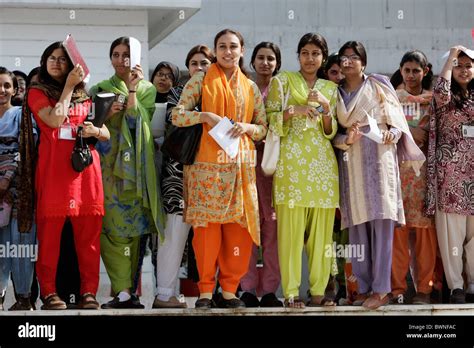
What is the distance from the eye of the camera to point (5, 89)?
8516 millimetres

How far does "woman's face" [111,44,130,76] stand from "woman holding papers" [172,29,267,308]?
52 cm

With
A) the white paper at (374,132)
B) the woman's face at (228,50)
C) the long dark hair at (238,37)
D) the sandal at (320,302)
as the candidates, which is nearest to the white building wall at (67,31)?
the long dark hair at (238,37)

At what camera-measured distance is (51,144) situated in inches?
324

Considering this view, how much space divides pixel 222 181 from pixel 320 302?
1.15 meters

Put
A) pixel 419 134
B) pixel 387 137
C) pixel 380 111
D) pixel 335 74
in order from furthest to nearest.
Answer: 1. pixel 335 74
2. pixel 419 134
3. pixel 380 111
4. pixel 387 137

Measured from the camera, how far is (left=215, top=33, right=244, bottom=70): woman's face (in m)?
8.41

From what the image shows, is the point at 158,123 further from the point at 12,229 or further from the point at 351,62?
the point at 351,62

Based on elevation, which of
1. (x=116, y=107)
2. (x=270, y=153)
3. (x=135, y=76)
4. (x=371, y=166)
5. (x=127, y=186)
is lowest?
(x=127, y=186)

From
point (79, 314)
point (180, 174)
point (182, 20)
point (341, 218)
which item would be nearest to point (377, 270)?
point (341, 218)

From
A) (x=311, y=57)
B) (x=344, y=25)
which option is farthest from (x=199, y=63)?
(x=344, y=25)

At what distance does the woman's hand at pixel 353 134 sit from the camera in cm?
850

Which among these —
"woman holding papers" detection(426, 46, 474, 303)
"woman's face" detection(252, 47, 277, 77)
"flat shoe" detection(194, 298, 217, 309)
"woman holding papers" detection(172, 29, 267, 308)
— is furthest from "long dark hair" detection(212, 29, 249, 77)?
"flat shoe" detection(194, 298, 217, 309)

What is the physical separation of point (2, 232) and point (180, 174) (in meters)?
1.36
